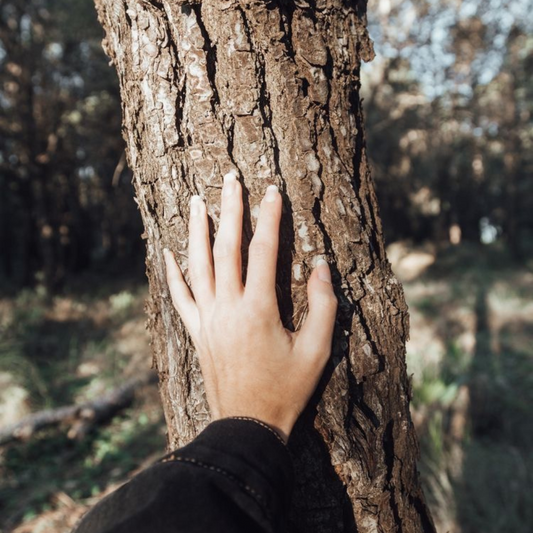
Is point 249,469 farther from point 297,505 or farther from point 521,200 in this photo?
point 521,200

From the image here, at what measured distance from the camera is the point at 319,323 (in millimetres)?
1102

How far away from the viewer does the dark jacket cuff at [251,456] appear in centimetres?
90

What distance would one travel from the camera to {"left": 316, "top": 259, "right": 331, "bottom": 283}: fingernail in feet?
3.69

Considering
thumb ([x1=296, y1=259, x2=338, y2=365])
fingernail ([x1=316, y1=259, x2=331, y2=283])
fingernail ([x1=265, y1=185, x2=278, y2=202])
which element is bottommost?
thumb ([x1=296, y1=259, x2=338, y2=365])

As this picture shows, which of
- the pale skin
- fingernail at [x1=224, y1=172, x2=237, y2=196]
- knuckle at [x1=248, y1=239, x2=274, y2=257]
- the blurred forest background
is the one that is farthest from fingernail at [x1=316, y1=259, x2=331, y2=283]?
the blurred forest background

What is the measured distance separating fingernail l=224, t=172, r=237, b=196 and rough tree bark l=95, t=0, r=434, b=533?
0.02 metres

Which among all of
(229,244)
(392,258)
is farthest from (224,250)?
(392,258)

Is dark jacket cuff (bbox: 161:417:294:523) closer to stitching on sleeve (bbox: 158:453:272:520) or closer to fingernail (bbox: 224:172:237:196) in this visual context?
stitching on sleeve (bbox: 158:453:272:520)

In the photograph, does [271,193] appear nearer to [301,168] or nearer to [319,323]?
[301,168]

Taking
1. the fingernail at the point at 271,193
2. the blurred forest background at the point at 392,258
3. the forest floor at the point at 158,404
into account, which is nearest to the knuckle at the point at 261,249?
the fingernail at the point at 271,193

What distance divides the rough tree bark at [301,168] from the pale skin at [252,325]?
0.06m

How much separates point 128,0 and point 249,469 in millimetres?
1105

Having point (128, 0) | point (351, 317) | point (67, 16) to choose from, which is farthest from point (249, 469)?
point (67, 16)

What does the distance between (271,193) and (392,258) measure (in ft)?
46.8
